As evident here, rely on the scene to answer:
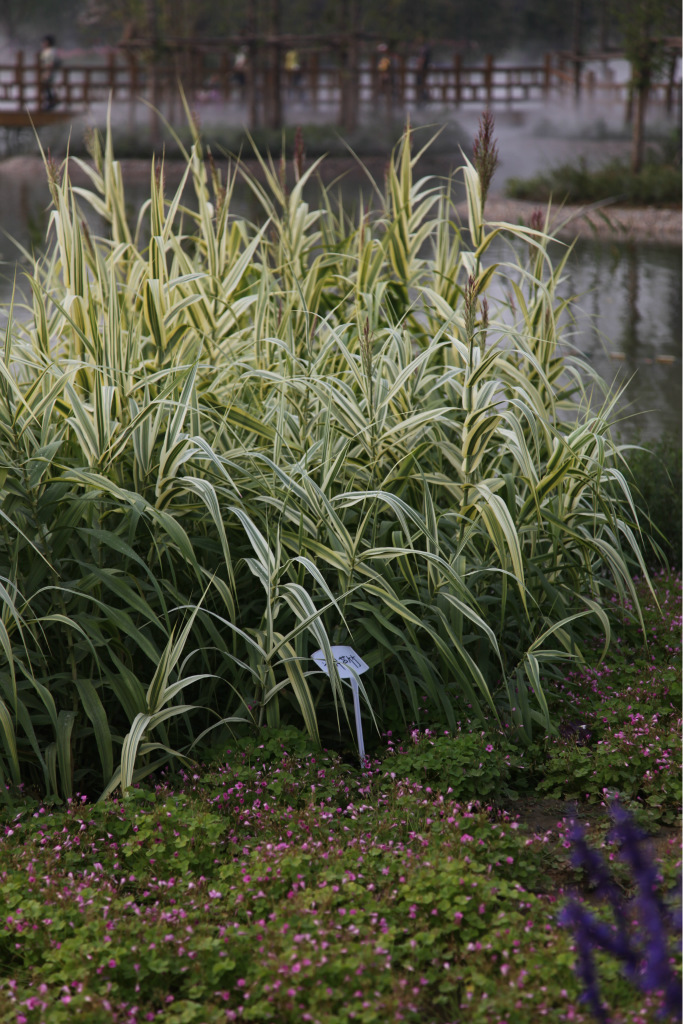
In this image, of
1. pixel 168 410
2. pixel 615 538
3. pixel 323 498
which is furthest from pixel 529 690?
pixel 168 410

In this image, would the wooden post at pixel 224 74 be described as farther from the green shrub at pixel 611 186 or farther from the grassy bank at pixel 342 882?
the grassy bank at pixel 342 882

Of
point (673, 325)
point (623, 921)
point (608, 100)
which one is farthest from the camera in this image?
point (608, 100)

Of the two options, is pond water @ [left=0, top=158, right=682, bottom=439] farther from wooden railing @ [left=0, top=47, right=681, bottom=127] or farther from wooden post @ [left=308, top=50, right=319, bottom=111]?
wooden post @ [left=308, top=50, right=319, bottom=111]

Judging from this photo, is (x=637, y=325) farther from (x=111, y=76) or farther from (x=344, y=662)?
(x=111, y=76)

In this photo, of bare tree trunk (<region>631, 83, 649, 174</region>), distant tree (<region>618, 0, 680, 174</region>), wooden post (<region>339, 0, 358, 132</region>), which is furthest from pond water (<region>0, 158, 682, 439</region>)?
wooden post (<region>339, 0, 358, 132</region>)

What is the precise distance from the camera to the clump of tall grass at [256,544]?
205 cm

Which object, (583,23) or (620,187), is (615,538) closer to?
(620,187)

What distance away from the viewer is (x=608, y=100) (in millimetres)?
28938

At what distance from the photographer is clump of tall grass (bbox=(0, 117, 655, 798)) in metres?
2.05

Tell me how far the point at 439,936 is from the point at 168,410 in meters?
1.38

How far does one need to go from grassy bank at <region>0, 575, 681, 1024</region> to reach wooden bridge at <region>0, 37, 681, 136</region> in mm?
24034

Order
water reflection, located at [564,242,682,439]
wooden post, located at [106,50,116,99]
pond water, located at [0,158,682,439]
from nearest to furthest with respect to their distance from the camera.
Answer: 1. pond water, located at [0,158,682,439]
2. water reflection, located at [564,242,682,439]
3. wooden post, located at [106,50,116,99]

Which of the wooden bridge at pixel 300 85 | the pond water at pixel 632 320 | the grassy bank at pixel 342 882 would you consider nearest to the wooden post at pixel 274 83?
the wooden bridge at pixel 300 85

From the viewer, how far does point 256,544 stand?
2.08m
